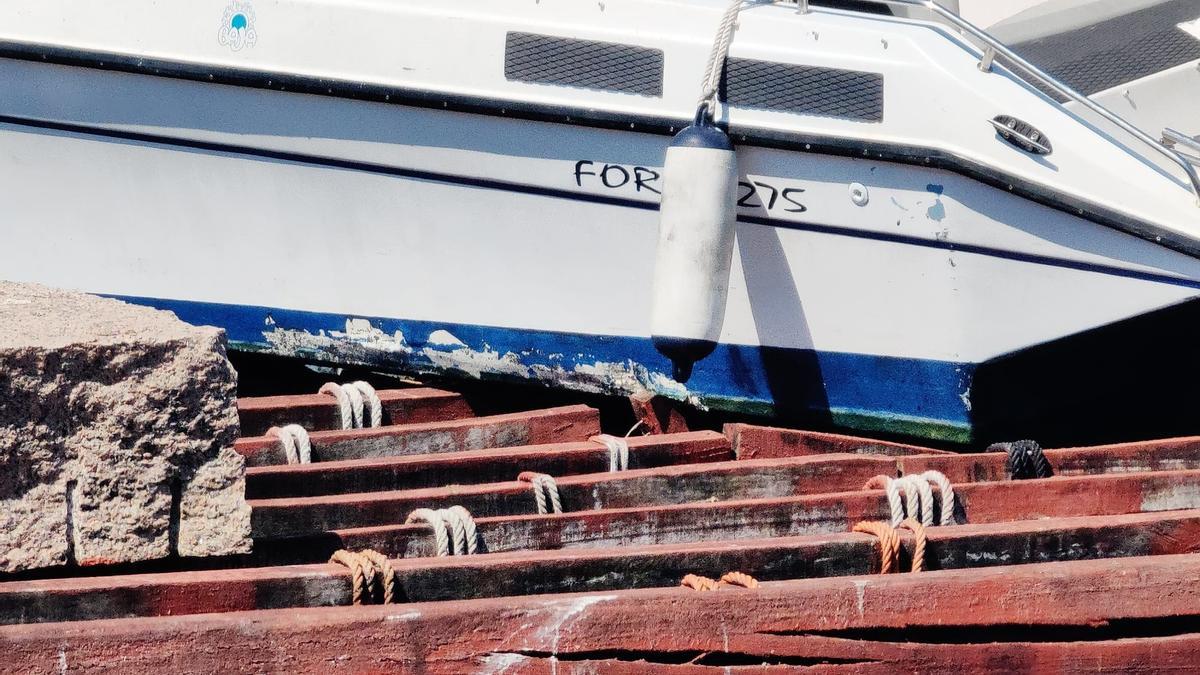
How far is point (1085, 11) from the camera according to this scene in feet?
19.3

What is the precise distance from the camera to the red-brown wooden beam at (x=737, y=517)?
3.06 meters

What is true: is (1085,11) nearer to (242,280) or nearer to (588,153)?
(588,153)

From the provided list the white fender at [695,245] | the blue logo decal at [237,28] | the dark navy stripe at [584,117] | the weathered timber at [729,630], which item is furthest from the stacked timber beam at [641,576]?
the blue logo decal at [237,28]

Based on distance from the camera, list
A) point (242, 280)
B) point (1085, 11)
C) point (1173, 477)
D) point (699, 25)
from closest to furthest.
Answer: point (1173, 477)
point (699, 25)
point (242, 280)
point (1085, 11)

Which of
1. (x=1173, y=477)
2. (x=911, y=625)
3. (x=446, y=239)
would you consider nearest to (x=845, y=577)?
(x=911, y=625)

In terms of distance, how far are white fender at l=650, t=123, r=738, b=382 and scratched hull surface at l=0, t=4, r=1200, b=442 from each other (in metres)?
0.24

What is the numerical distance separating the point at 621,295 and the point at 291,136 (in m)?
1.12

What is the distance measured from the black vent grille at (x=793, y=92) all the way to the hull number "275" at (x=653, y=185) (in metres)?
0.23

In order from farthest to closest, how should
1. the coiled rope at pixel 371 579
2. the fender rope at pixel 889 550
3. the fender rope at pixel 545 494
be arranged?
the fender rope at pixel 545 494 → the fender rope at pixel 889 550 → the coiled rope at pixel 371 579

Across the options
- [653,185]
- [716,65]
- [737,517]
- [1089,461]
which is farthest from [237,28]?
[1089,461]

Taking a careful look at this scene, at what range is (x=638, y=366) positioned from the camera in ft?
14.3

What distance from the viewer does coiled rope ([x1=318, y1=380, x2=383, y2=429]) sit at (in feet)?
13.4

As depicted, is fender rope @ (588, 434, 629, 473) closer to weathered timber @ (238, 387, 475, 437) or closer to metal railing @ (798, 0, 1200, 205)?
weathered timber @ (238, 387, 475, 437)

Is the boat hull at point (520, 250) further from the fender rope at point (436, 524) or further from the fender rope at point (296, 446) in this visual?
the fender rope at point (436, 524)
